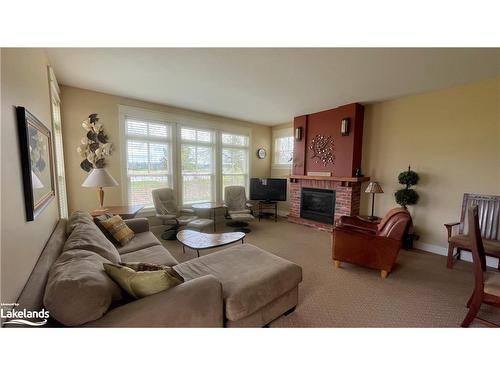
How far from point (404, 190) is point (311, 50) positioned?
2.78 m

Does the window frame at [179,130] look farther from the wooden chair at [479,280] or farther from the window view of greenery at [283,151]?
the wooden chair at [479,280]

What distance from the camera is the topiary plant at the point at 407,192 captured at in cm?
337

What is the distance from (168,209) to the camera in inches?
158

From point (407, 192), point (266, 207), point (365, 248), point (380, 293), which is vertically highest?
point (407, 192)

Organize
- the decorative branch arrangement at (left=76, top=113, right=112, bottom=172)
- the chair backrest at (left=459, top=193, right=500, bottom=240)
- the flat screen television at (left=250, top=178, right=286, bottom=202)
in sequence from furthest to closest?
1. the flat screen television at (left=250, top=178, right=286, bottom=202)
2. the decorative branch arrangement at (left=76, top=113, right=112, bottom=172)
3. the chair backrest at (left=459, top=193, right=500, bottom=240)

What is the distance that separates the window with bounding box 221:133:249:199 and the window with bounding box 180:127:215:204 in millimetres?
346

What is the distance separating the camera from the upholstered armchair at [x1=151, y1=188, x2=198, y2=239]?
12.1 feet

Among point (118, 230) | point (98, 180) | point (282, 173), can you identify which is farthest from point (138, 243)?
point (282, 173)

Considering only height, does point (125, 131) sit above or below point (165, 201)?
above

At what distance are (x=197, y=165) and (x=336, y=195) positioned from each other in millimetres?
3150

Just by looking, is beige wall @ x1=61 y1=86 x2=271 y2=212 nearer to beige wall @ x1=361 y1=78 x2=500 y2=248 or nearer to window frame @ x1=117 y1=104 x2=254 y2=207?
window frame @ x1=117 y1=104 x2=254 y2=207

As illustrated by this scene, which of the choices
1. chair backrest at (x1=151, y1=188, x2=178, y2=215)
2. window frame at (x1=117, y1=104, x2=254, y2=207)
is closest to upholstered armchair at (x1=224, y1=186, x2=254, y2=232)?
window frame at (x1=117, y1=104, x2=254, y2=207)

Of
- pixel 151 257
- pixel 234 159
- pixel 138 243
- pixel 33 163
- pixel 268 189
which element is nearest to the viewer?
pixel 33 163

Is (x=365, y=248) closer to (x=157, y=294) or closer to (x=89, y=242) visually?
(x=157, y=294)
